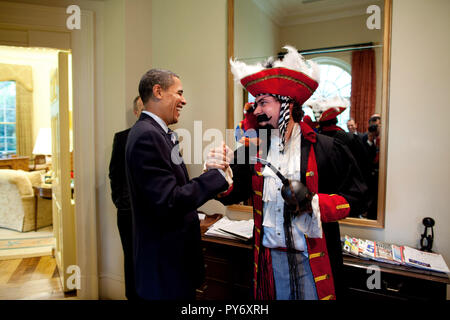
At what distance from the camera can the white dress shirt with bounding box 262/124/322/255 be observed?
1.26 m

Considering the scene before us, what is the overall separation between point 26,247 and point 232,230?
3.49m

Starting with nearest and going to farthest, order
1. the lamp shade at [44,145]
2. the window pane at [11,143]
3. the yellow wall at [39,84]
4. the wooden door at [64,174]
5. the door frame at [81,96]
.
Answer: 1. the door frame at [81,96]
2. the wooden door at [64,174]
3. the lamp shade at [44,145]
4. the yellow wall at [39,84]
5. the window pane at [11,143]

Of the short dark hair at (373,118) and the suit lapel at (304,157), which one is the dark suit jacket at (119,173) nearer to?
the suit lapel at (304,157)

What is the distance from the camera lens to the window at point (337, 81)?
1.89 metres

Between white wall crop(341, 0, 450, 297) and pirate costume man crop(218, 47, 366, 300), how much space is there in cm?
71

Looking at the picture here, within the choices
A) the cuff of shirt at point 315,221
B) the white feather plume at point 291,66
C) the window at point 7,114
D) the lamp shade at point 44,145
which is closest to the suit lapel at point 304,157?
the cuff of shirt at point 315,221

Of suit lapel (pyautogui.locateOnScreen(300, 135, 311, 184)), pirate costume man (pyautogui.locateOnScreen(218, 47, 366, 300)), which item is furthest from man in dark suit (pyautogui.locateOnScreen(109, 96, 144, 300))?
suit lapel (pyautogui.locateOnScreen(300, 135, 311, 184))

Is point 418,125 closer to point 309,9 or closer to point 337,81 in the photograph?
point 337,81

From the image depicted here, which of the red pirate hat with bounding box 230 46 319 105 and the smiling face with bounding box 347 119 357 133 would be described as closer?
the red pirate hat with bounding box 230 46 319 105

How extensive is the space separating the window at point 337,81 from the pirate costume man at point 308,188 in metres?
0.65

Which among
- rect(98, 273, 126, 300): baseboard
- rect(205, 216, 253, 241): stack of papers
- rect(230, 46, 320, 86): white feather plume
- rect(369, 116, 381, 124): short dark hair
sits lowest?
rect(98, 273, 126, 300): baseboard

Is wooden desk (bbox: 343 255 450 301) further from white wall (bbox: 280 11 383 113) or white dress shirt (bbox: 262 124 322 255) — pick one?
white wall (bbox: 280 11 383 113)

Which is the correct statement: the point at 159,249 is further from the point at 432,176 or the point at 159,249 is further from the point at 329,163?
the point at 432,176

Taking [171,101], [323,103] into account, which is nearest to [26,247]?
[171,101]
